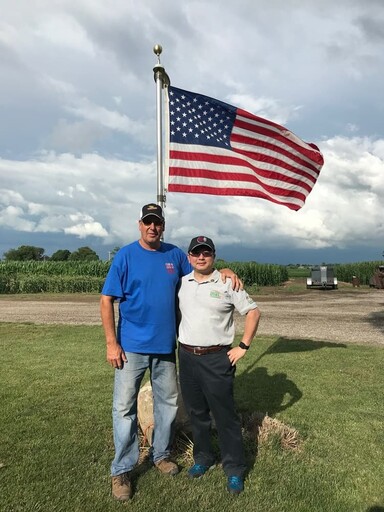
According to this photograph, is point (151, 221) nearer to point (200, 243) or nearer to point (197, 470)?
point (200, 243)

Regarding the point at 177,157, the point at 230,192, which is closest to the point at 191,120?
the point at 177,157

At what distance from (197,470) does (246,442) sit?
2.62ft

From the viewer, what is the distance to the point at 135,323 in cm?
357

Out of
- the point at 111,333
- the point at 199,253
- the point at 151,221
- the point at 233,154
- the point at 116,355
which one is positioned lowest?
the point at 116,355

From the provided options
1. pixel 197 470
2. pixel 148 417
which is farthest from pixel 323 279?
pixel 197 470

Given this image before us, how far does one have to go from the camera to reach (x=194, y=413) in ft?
12.1

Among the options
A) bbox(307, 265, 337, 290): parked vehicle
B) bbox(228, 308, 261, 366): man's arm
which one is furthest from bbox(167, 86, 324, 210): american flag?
bbox(307, 265, 337, 290): parked vehicle

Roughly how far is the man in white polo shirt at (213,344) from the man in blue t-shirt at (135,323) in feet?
0.54

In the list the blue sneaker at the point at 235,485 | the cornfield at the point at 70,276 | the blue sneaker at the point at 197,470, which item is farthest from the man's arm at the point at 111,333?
the cornfield at the point at 70,276

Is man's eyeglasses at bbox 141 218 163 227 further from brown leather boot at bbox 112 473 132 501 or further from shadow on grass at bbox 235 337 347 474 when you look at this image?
shadow on grass at bbox 235 337 347 474

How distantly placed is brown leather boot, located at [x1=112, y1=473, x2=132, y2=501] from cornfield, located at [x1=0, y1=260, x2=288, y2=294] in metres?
25.4

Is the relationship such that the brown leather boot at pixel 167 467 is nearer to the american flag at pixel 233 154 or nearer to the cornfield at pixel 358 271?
the american flag at pixel 233 154

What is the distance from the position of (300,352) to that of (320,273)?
22664mm

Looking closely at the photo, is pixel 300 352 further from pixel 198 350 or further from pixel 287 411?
pixel 198 350
